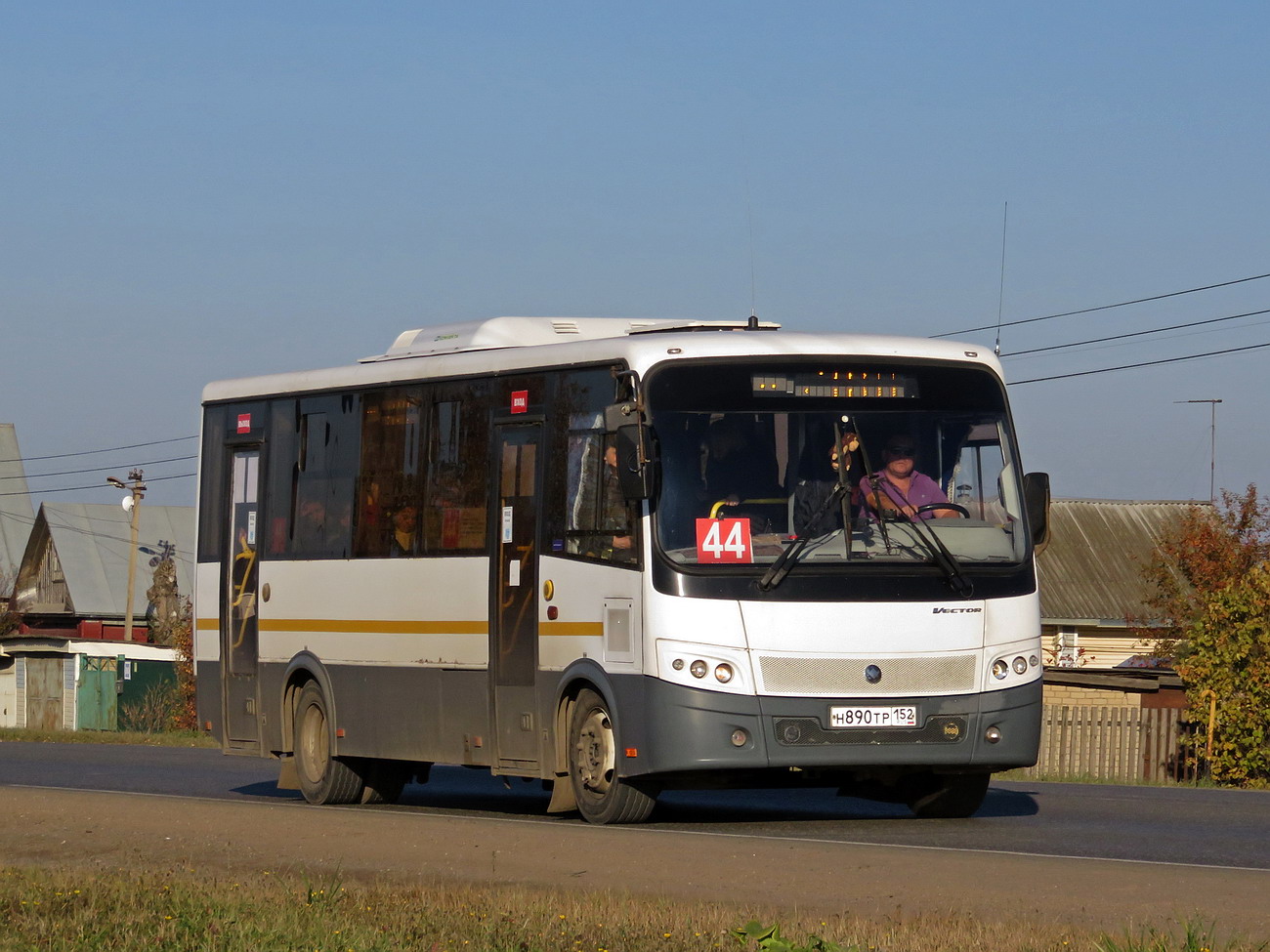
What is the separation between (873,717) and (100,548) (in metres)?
74.4

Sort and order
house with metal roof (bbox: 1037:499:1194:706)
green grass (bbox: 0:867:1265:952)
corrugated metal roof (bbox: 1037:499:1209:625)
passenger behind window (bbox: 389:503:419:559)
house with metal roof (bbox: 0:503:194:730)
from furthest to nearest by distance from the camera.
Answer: house with metal roof (bbox: 0:503:194:730) < corrugated metal roof (bbox: 1037:499:1209:625) < house with metal roof (bbox: 1037:499:1194:706) < passenger behind window (bbox: 389:503:419:559) < green grass (bbox: 0:867:1265:952)

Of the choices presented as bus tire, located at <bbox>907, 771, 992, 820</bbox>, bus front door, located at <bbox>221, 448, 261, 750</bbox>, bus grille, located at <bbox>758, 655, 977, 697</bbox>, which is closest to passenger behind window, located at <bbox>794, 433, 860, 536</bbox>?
bus grille, located at <bbox>758, 655, 977, 697</bbox>

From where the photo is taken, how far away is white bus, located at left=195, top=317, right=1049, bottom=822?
45.7 ft

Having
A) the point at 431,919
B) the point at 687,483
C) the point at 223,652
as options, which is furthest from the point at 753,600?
the point at 223,652

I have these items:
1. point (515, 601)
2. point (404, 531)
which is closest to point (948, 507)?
point (515, 601)

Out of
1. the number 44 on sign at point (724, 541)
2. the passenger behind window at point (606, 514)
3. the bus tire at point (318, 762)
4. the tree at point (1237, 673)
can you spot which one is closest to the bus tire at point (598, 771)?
the passenger behind window at point (606, 514)

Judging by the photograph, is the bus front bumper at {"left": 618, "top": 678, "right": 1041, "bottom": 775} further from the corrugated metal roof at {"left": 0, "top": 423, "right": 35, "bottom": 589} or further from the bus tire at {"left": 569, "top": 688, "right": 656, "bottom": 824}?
the corrugated metal roof at {"left": 0, "top": 423, "right": 35, "bottom": 589}

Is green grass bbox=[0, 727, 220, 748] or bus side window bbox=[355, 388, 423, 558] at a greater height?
bus side window bbox=[355, 388, 423, 558]

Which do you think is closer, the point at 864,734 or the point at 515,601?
the point at 864,734

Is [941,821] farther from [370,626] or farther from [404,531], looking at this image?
[370,626]

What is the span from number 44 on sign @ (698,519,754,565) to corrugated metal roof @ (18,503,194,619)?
233 feet

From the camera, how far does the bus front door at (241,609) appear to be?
18828 mm

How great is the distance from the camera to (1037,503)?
14938 mm

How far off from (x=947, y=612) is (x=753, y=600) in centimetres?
130
